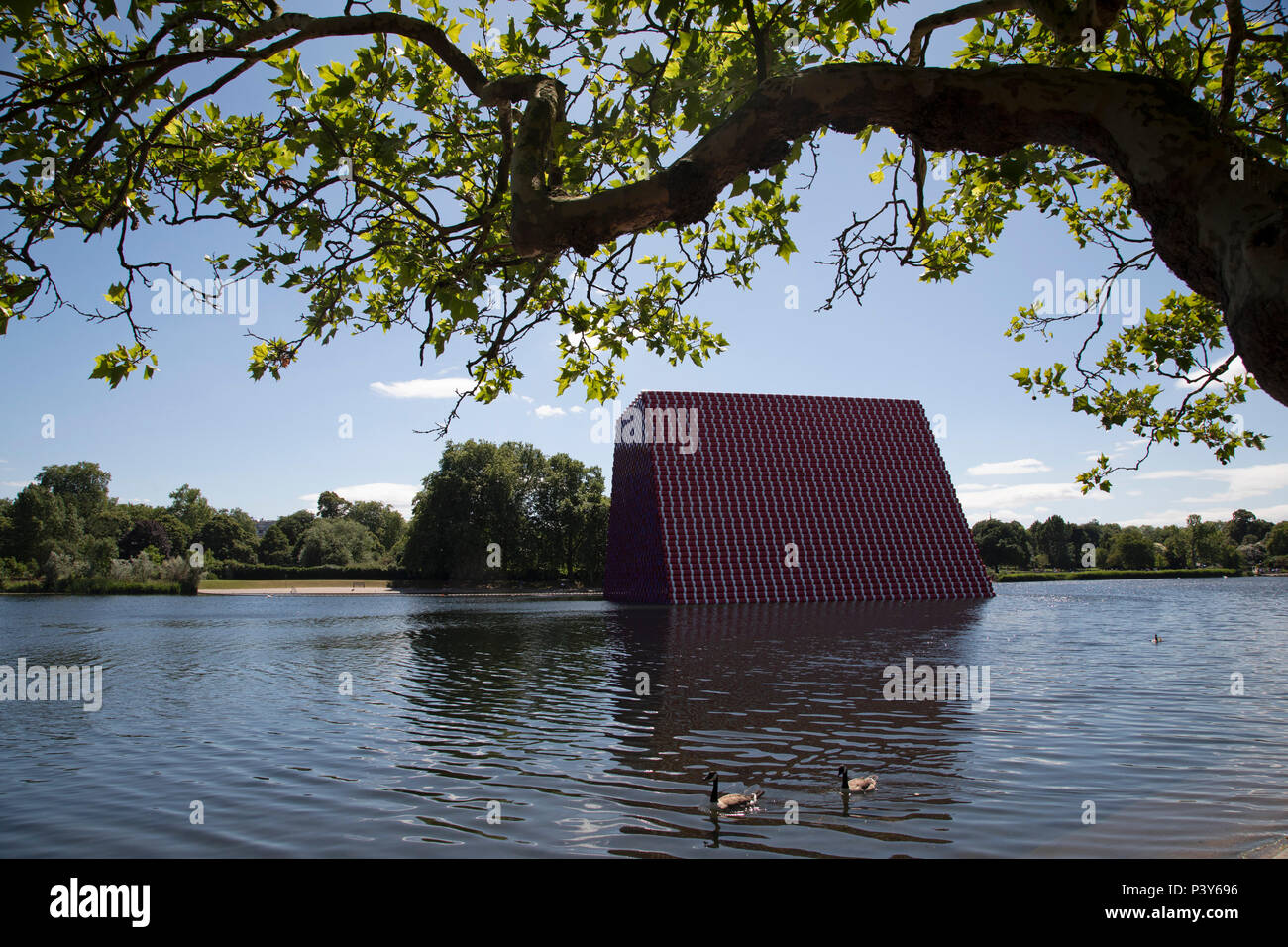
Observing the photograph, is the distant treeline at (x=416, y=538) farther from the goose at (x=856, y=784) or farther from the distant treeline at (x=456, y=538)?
the goose at (x=856, y=784)

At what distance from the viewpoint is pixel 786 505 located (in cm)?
4428

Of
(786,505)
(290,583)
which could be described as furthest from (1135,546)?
(290,583)

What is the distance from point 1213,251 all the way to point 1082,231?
6494 mm

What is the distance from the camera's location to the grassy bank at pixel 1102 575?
85.9 metres

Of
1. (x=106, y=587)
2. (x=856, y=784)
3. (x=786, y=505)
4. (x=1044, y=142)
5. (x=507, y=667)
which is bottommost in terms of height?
(x=106, y=587)

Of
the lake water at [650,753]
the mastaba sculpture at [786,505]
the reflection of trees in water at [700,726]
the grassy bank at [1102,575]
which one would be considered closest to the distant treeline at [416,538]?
the grassy bank at [1102,575]

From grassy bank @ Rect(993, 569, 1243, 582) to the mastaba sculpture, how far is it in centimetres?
4419

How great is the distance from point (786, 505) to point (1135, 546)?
98.1 m

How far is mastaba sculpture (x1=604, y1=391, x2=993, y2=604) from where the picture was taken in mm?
41375

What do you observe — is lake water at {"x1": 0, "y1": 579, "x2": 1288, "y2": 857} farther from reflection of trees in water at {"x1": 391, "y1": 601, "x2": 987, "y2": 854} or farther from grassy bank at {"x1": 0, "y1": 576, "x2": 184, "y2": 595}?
grassy bank at {"x1": 0, "y1": 576, "x2": 184, "y2": 595}

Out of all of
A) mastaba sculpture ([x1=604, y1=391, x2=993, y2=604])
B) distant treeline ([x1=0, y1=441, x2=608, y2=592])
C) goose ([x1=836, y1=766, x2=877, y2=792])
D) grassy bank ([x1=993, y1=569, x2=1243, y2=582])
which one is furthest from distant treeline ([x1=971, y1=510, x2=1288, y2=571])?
goose ([x1=836, y1=766, x2=877, y2=792])

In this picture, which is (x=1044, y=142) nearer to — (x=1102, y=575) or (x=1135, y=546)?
(x=1102, y=575)

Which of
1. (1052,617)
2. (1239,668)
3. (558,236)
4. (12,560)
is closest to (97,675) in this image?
(558,236)

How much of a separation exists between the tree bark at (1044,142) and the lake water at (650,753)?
4340 mm
